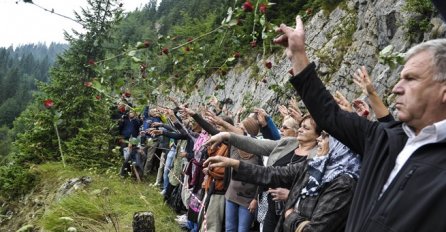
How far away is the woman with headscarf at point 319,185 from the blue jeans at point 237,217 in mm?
1799

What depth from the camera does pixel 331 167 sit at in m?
2.95

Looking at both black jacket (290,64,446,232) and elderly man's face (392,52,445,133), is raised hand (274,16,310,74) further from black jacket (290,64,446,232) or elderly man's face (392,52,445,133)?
elderly man's face (392,52,445,133)

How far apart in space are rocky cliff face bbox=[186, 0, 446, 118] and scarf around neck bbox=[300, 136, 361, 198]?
14.9 ft

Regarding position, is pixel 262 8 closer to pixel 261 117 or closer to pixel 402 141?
pixel 402 141

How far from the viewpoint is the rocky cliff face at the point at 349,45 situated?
401 inches

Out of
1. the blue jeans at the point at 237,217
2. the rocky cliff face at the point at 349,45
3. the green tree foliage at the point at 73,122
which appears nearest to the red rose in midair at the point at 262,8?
the blue jeans at the point at 237,217

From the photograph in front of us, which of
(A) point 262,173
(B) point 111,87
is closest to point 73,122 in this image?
(B) point 111,87

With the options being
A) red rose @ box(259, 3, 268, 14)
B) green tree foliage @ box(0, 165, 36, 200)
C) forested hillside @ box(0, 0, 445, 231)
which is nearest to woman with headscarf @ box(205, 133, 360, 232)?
forested hillside @ box(0, 0, 445, 231)

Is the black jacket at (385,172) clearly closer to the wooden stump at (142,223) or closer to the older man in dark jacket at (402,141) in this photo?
the older man in dark jacket at (402,141)

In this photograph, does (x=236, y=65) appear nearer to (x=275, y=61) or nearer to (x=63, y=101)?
(x=275, y=61)

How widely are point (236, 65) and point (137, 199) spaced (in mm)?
17414

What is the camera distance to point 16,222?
9539 millimetres

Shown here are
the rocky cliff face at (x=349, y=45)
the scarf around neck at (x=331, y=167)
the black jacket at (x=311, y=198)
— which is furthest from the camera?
the rocky cliff face at (x=349, y=45)

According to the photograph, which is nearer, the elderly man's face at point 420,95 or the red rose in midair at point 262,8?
the elderly man's face at point 420,95
